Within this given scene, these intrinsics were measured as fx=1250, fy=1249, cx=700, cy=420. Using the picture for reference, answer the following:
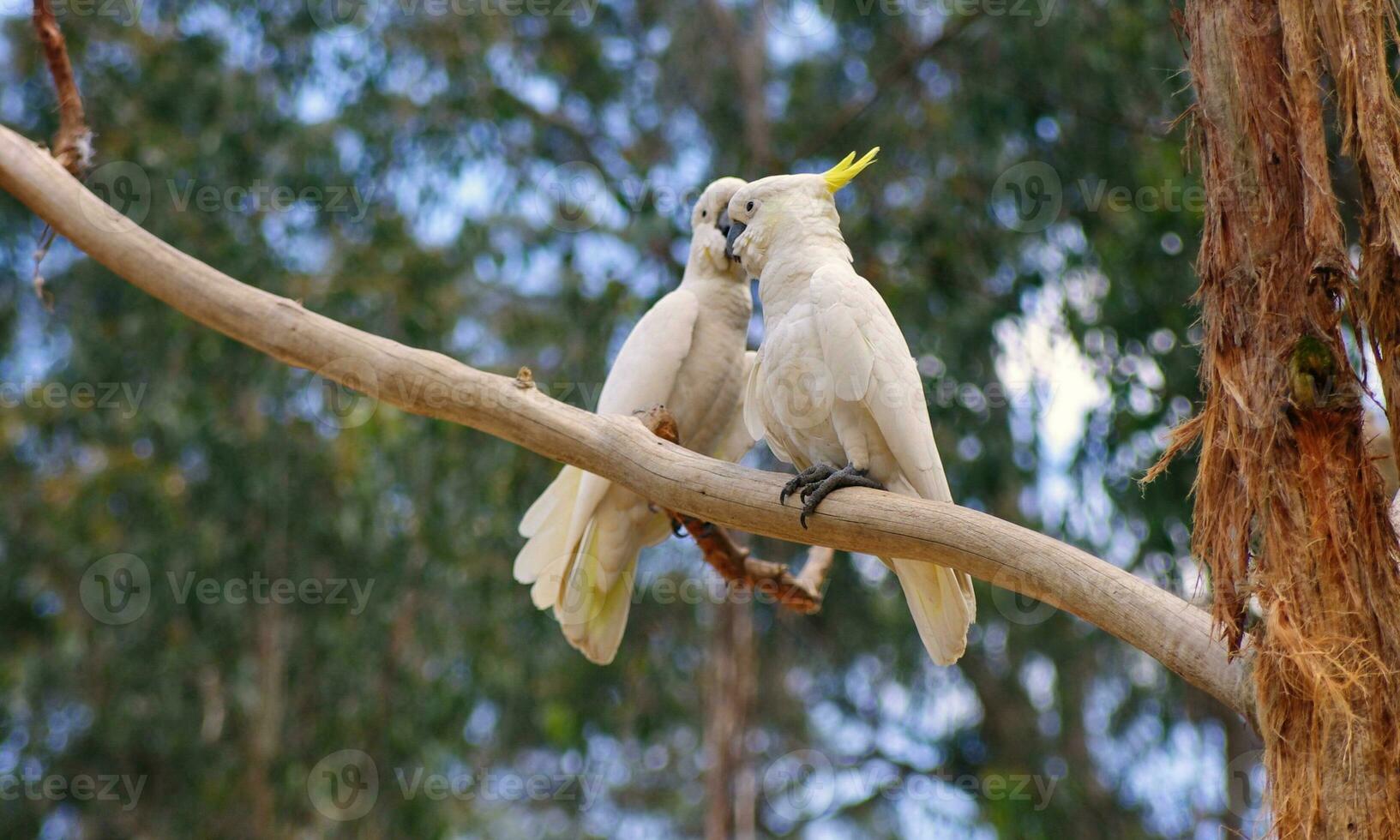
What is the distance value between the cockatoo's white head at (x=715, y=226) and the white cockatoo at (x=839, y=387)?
48 cm

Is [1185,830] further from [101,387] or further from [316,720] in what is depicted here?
[101,387]

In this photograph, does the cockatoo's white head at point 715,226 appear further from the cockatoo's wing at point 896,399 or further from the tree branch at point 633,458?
the tree branch at point 633,458

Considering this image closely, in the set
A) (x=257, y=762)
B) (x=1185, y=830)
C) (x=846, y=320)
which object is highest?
(x=846, y=320)

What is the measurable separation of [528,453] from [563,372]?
33 centimetres

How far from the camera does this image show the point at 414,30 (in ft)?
16.4

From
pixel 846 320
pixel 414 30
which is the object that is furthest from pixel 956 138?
pixel 846 320

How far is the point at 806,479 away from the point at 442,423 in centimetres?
289

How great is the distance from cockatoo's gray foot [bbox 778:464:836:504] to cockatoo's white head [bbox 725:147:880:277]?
44cm
